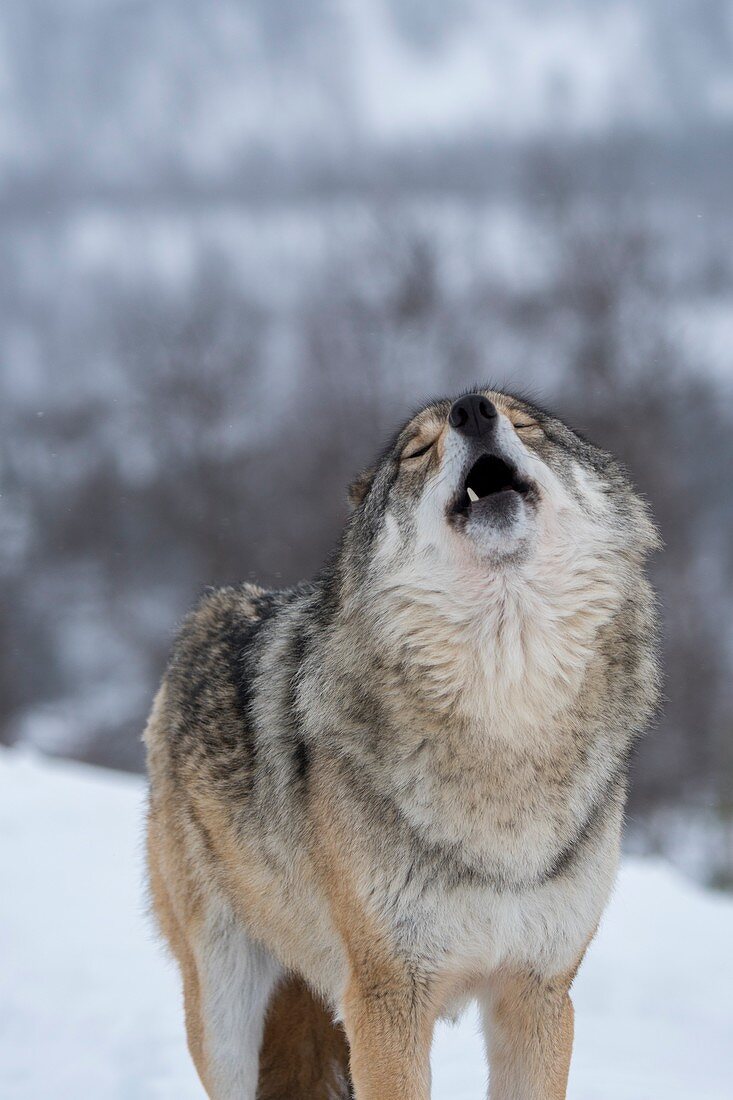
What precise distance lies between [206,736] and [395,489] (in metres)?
1.02

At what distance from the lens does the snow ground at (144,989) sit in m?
4.23

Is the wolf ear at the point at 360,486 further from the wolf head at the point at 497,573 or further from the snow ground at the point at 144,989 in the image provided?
the snow ground at the point at 144,989

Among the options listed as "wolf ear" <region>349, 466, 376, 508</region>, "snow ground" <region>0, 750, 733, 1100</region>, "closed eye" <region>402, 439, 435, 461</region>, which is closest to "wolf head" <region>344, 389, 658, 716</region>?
"closed eye" <region>402, 439, 435, 461</region>

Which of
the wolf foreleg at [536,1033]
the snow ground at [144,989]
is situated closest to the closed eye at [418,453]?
the wolf foreleg at [536,1033]

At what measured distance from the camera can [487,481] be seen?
9.71ft

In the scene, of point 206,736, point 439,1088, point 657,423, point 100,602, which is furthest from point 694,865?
point 100,602

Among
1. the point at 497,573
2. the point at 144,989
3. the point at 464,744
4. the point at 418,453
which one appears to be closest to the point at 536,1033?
the point at 464,744

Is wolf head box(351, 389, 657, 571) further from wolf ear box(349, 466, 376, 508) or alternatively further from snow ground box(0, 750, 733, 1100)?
snow ground box(0, 750, 733, 1100)

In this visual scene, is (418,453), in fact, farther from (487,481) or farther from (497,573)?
(497,573)

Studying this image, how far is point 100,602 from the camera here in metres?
24.6

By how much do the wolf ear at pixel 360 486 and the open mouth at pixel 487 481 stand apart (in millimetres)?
493

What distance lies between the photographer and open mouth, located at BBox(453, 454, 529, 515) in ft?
9.46

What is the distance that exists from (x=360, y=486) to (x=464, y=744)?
893 mm

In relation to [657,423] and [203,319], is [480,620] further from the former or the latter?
[203,319]
